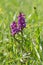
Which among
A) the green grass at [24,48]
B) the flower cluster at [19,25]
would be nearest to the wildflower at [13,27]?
the flower cluster at [19,25]

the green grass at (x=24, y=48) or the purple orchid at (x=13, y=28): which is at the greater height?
the purple orchid at (x=13, y=28)

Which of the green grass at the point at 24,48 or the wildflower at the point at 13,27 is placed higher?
the wildflower at the point at 13,27

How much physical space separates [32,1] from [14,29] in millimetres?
2922

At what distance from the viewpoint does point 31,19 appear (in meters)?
3.97

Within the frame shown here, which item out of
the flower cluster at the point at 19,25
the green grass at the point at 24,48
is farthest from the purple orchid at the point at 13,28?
the green grass at the point at 24,48

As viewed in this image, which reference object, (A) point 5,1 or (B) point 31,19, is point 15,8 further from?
(B) point 31,19

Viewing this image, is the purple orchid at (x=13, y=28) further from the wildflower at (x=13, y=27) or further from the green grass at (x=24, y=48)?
the green grass at (x=24, y=48)

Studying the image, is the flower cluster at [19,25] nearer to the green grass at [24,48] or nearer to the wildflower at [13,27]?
the wildflower at [13,27]

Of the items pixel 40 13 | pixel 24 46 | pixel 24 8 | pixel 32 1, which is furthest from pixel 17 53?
pixel 32 1

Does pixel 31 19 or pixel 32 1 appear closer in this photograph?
pixel 31 19

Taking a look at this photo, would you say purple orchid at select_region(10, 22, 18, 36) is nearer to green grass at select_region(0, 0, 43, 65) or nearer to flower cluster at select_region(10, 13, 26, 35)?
flower cluster at select_region(10, 13, 26, 35)

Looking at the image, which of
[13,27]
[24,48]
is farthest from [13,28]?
[24,48]

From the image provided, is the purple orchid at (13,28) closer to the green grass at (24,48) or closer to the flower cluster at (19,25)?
the flower cluster at (19,25)

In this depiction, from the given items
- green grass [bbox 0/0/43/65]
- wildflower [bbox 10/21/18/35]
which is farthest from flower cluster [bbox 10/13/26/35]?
green grass [bbox 0/0/43/65]
